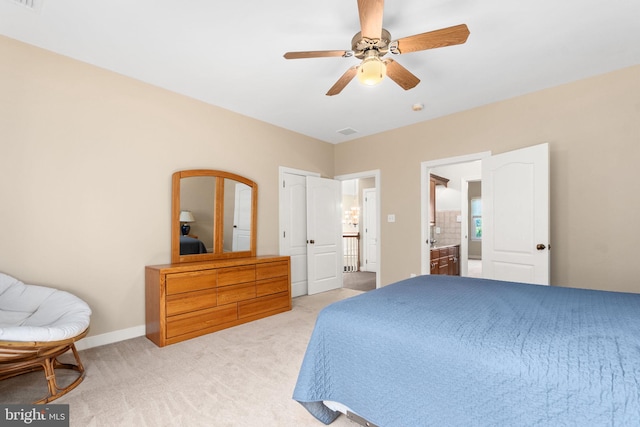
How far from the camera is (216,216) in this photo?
378 centimetres

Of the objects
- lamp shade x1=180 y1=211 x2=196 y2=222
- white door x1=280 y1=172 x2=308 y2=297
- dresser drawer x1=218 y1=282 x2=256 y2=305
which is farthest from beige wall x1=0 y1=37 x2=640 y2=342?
white door x1=280 y1=172 x2=308 y2=297

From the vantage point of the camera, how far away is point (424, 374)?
1.24m

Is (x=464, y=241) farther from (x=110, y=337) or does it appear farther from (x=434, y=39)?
(x=110, y=337)

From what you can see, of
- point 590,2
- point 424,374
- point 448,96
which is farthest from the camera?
point 448,96

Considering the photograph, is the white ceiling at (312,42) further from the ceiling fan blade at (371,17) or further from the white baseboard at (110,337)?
the white baseboard at (110,337)

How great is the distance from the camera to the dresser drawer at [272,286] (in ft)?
12.1

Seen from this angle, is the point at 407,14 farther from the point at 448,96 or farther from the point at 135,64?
the point at 135,64

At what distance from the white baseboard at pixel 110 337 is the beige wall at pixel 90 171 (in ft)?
0.16

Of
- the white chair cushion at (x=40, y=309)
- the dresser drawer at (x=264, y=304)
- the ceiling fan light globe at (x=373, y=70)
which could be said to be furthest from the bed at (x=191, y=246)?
the ceiling fan light globe at (x=373, y=70)

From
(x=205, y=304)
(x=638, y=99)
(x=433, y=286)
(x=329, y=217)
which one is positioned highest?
(x=638, y=99)

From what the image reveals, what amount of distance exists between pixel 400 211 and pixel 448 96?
177cm

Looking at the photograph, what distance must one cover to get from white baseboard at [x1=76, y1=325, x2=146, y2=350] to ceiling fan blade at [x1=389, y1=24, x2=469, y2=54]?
358 cm

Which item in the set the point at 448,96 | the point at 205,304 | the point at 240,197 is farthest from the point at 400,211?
the point at 205,304

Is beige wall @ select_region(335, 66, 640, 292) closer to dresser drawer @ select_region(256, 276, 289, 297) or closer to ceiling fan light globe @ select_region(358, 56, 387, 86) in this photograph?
ceiling fan light globe @ select_region(358, 56, 387, 86)
